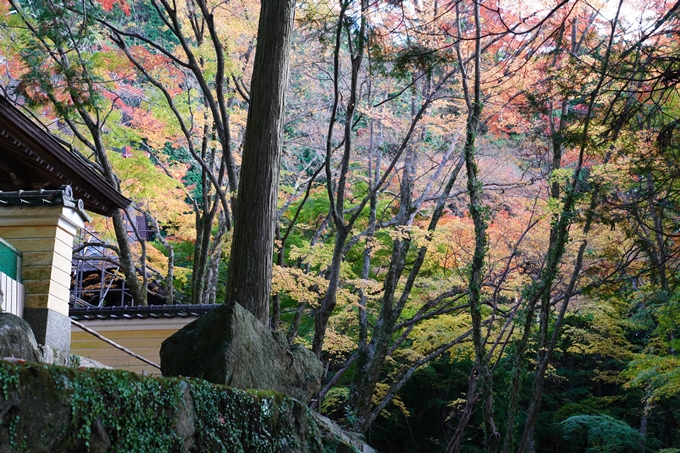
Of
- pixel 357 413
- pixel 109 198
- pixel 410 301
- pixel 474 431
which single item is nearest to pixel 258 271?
pixel 109 198

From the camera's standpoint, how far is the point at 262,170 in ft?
24.4

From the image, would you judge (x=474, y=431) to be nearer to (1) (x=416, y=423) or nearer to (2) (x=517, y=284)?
(1) (x=416, y=423)

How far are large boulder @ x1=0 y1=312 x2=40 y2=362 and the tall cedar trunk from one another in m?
2.08

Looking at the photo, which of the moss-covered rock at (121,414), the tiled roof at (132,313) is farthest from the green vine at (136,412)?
the tiled roof at (132,313)

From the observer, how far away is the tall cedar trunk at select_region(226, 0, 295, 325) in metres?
7.23

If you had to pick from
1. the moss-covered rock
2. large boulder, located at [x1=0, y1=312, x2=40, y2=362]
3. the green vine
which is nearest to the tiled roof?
large boulder, located at [x1=0, y1=312, x2=40, y2=362]

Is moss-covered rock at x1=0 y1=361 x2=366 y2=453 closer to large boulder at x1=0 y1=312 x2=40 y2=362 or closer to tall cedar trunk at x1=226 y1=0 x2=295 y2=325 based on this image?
large boulder at x1=0 y1=312 x2=40 y2=362

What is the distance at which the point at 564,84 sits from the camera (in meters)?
9.04

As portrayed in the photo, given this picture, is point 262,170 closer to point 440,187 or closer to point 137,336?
point 137,336

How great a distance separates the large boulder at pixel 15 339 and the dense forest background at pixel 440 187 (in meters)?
4.59

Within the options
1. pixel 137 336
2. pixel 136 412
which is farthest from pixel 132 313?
pixel 136 412

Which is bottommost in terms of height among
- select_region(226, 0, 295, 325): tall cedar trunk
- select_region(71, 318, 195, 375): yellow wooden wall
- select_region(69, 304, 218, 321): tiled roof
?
select_region(71, 318, 195, 375): yellow wooden wall

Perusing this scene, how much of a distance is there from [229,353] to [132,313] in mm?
6535

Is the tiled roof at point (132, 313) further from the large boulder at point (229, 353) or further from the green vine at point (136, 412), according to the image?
the green vine at point (136, 412)
